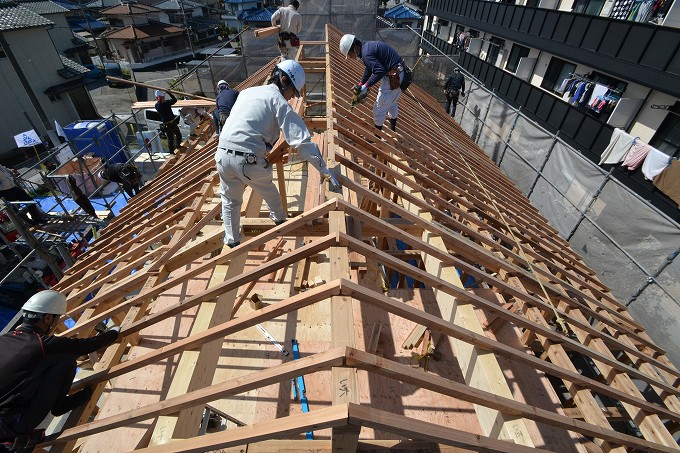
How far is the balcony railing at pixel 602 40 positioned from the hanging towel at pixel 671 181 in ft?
6.27

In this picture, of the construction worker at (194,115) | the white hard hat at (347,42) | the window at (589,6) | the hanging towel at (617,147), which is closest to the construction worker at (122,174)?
the construction worker at (194,115)

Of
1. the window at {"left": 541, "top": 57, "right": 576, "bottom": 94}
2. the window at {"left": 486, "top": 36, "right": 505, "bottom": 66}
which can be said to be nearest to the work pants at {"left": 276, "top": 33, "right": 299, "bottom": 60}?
the window at {"left": 541, "top": 57, "right": 576, "bottom": 94}

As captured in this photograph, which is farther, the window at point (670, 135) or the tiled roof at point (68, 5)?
the tiled roof at point (68, 5)

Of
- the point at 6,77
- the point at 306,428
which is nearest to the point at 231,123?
the point at 306,428

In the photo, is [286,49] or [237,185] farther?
[286,49]

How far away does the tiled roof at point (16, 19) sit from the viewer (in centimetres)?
1866

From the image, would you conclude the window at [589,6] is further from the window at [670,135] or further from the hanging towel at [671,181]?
the hanging towel at [671,181]

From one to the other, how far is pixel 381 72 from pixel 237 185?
3655 millimetres

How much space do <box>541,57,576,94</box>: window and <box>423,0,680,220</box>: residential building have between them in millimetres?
42

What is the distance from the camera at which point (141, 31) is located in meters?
36.0

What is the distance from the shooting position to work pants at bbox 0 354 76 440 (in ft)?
8.02

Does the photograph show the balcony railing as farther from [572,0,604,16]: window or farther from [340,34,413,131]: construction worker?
[340,34,413,131]: construction worker

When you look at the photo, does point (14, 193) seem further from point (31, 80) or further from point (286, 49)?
point (31, 80)

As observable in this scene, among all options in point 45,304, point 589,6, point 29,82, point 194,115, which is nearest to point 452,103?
point 589,6
